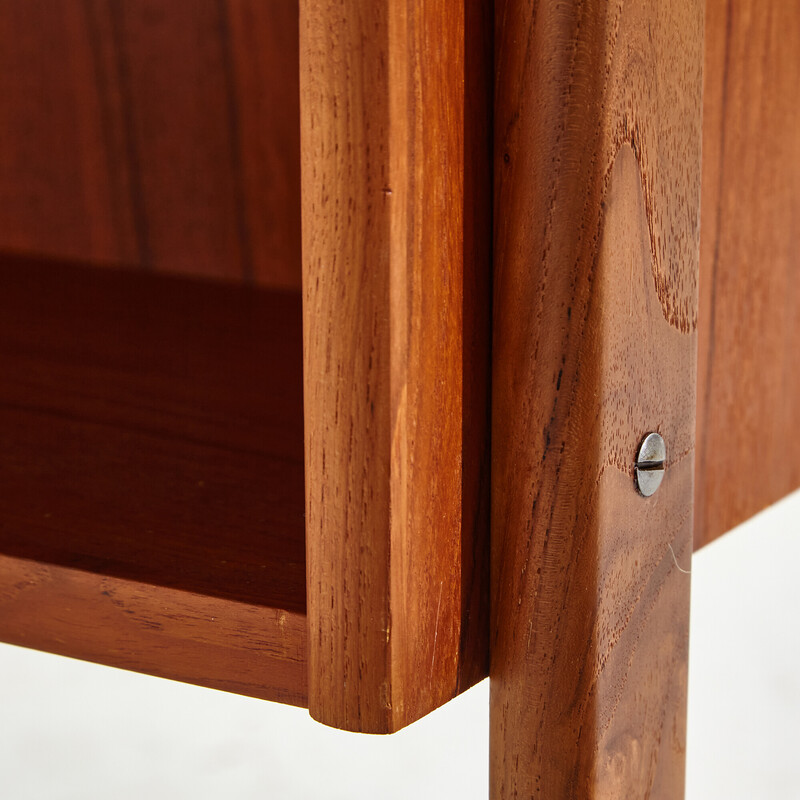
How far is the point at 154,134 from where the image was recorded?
531 millimetres

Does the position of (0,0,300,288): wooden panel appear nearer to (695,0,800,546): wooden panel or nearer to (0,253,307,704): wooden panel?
(0,253,307,704): wooden panel

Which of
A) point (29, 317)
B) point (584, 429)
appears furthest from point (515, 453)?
point (29, 317)

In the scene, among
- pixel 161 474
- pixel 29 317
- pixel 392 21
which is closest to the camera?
pixel 392 21

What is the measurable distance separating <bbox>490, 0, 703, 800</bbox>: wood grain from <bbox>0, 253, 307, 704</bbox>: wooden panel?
4 cm

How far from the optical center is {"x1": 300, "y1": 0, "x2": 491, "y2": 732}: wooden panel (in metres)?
0.19

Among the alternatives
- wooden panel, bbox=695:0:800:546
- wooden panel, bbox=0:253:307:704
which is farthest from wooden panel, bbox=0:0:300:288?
wooden panel, bbox=695:0:800:546

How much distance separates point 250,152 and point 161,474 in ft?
0.80

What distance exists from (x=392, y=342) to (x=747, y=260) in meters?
0.20

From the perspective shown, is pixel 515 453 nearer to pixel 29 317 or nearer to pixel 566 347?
pixel 566 347

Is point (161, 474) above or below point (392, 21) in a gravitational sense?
below

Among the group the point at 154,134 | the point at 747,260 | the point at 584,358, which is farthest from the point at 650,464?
the point at 154,134

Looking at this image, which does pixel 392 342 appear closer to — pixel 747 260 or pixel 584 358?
pixel 584 358

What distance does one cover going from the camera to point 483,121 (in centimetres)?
22

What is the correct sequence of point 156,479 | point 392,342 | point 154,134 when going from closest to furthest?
point 392,342, point 156,479, point 154,134
